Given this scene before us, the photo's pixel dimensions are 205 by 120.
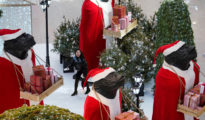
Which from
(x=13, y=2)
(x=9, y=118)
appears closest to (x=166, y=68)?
(x=9, y=118)

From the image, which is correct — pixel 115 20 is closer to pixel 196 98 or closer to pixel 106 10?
pixel 106 10

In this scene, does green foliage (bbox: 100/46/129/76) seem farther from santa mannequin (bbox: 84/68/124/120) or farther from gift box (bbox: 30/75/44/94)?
gift box (bbox: 30/75/44/94)

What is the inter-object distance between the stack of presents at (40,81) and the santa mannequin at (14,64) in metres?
0.24

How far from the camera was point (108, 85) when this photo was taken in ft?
17.0

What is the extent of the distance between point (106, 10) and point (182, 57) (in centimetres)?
303

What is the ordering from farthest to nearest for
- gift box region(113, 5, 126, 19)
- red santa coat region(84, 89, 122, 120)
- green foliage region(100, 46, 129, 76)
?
green foliage region(100, 46, 129, 76)
gift box region(113, 5, 126, 19)
red santa coat region(84, 89, 122, 120)

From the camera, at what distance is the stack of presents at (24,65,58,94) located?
211 inches

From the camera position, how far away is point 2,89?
589 cm

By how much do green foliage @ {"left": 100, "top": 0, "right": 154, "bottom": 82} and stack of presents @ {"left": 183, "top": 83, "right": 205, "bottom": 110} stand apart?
256 cm

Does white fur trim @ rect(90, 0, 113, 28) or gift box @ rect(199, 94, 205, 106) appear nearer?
gift box @ rect(199, 94, 205, 106)

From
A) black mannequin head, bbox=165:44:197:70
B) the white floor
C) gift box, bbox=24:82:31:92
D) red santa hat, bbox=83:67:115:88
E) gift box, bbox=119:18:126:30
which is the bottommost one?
the white floor

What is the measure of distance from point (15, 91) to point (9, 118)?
3.42m

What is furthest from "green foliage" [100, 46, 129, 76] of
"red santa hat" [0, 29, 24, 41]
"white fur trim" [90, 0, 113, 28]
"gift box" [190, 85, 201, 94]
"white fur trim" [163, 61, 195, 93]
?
"red santa hat" [0, 29, 24, 41]

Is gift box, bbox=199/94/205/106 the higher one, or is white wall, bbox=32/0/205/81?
white wall, bbox=32/0/205/81
